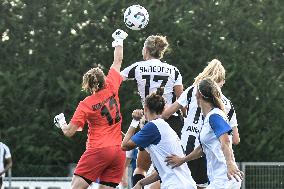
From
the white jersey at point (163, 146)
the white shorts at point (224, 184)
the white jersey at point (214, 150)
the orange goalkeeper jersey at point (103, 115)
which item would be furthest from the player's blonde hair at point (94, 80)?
the white shorts at point (224, 184)

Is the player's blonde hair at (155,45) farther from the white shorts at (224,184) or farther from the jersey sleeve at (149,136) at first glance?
the white shorts at (224,184)

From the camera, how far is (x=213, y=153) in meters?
9.30

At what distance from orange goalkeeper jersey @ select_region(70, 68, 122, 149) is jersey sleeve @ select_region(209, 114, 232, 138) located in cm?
296

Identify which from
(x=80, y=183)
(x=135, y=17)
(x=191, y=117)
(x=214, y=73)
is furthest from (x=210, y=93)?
(x=135, y=17)

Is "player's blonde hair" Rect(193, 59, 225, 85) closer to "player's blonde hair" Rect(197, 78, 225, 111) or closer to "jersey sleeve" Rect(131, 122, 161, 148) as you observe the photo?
"jersey sleeve" Rect(131, 122, 161, 148)

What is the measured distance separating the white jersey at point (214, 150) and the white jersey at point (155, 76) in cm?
253

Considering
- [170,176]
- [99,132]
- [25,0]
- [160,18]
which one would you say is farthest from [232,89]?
[170,176]

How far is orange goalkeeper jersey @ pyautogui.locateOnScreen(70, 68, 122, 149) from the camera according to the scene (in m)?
11.8

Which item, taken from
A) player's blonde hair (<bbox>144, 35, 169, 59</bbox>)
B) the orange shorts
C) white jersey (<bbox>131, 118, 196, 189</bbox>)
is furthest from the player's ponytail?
the orange shorts

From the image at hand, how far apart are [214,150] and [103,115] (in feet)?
9.46

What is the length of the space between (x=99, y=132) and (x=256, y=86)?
11.0 m

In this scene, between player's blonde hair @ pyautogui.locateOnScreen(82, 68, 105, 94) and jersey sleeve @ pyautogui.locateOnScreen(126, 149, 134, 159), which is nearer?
player's blonde hair @ pyautogui.locateOnScreen(82, 68, 105, 94)

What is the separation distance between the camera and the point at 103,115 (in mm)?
11914

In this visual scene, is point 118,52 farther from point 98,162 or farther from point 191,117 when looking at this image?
point 191,117
